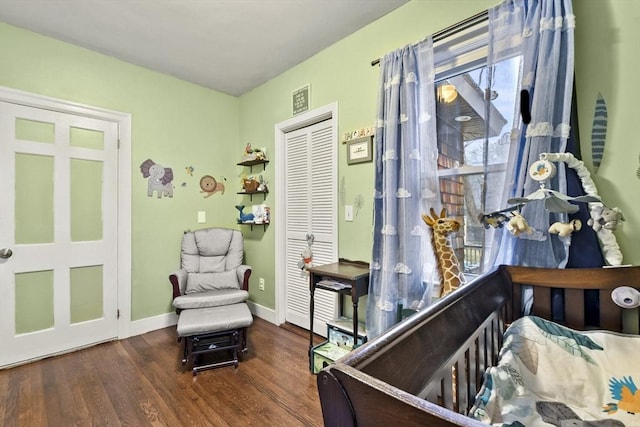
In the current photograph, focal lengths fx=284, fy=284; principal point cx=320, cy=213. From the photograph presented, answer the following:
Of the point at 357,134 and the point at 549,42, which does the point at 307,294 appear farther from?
the point at 549,42

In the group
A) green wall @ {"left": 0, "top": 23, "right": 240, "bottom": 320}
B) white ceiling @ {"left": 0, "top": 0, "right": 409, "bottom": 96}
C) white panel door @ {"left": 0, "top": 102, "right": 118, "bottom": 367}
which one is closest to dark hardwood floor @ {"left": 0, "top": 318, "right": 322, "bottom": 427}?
white panel door @ {"left": 0, "top": 102, "right": 118, "bottom": 367}

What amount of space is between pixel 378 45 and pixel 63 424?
306cm

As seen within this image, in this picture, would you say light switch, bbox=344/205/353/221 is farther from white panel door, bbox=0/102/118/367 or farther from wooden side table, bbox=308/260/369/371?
white panel door, bbox=0/102/118/367

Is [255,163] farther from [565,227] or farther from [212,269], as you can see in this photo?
[565,227]

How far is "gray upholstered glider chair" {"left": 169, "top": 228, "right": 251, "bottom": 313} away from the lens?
8.16 feet

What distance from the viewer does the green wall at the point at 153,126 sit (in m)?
2.29

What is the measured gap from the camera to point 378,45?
209cm

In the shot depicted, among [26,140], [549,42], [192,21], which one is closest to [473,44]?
[549,42]

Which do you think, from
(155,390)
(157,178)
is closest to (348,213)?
(155,390)

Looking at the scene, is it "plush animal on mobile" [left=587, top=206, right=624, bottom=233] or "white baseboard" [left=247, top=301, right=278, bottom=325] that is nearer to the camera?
"plush animal on mobile" [left=587, top=206, right=624, bottom=233]

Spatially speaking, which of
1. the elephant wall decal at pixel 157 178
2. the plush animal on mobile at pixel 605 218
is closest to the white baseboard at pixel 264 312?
the elephant wall decal at pixel 157 178

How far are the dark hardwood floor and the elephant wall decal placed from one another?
145 centimetres

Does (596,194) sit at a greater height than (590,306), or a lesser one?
greater

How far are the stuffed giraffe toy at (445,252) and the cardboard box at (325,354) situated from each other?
83cm
